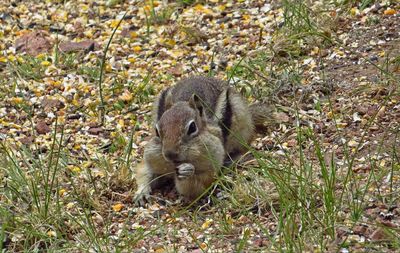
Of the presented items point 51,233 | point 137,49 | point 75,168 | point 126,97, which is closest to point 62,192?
point 75,168

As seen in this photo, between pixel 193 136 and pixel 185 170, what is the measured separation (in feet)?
0.80

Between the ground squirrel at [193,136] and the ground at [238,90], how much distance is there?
0.42 feet

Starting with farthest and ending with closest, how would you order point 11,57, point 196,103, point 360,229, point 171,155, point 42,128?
1. point 11,57
2. point 42,128
3. point 196,103
4. point 171,155
5. point 360,229

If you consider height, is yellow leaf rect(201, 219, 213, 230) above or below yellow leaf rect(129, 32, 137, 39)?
below

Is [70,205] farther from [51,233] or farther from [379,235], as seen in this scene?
[379,235]

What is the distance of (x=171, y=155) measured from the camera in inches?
249

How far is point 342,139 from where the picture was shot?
22.4ft

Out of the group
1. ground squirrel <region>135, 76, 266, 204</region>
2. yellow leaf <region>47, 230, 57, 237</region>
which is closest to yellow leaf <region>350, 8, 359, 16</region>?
ground squirrel <region>135, 76, 266, 204</region>

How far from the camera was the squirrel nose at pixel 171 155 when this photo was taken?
6.32m

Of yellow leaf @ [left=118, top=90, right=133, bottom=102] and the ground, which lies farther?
yellow leaf @ [left=118, top=90, right=133, bottom=102]

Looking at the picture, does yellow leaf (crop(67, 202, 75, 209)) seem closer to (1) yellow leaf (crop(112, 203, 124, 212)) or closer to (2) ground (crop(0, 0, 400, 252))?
(2) ground (crop(0, 0, 400, 252))

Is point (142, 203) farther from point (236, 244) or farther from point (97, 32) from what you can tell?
point (97, 32)

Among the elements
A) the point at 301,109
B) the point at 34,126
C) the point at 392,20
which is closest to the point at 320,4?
the point at 392,20

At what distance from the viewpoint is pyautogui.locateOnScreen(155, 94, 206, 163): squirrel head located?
6.36m
